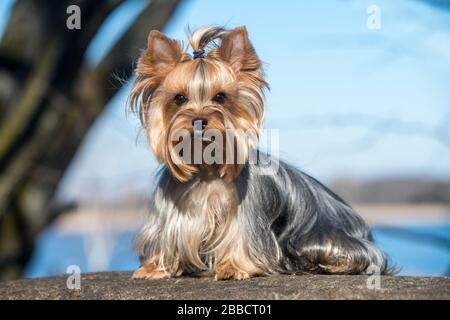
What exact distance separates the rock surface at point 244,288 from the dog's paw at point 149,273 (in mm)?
100

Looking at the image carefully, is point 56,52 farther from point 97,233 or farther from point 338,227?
point 97,233

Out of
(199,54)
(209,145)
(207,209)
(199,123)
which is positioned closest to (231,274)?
(207,209)

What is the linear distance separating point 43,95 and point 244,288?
139 inches

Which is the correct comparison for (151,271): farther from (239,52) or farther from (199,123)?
(239,52)

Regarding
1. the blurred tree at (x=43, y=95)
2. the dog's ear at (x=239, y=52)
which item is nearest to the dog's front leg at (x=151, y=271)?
the dog's ear at (x=239, y=52)

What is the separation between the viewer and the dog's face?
512cm

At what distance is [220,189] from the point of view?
213 inches

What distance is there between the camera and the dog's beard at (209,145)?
5082 millimetres

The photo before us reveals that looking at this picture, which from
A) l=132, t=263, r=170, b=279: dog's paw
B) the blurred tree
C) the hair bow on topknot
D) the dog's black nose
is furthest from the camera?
the blurred tree

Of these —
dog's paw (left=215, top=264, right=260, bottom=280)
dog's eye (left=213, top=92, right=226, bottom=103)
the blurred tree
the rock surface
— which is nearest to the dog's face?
dog's eye (left=213, top=92, right=226, bottom=103)

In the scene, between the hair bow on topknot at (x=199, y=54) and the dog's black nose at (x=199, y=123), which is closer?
the dog's black nose at (x=199, y=123)

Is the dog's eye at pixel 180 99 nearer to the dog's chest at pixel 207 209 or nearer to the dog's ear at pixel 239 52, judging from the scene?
the dog's ear at pixel 239 52

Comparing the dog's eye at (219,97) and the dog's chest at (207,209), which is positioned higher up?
the dog's eye at (219,97)

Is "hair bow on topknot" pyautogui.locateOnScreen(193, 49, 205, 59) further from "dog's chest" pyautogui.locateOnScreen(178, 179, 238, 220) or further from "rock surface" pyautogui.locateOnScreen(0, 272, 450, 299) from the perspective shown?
"rock surface" pyautogui.locateOnScreen(0, 272, 450, 299)
